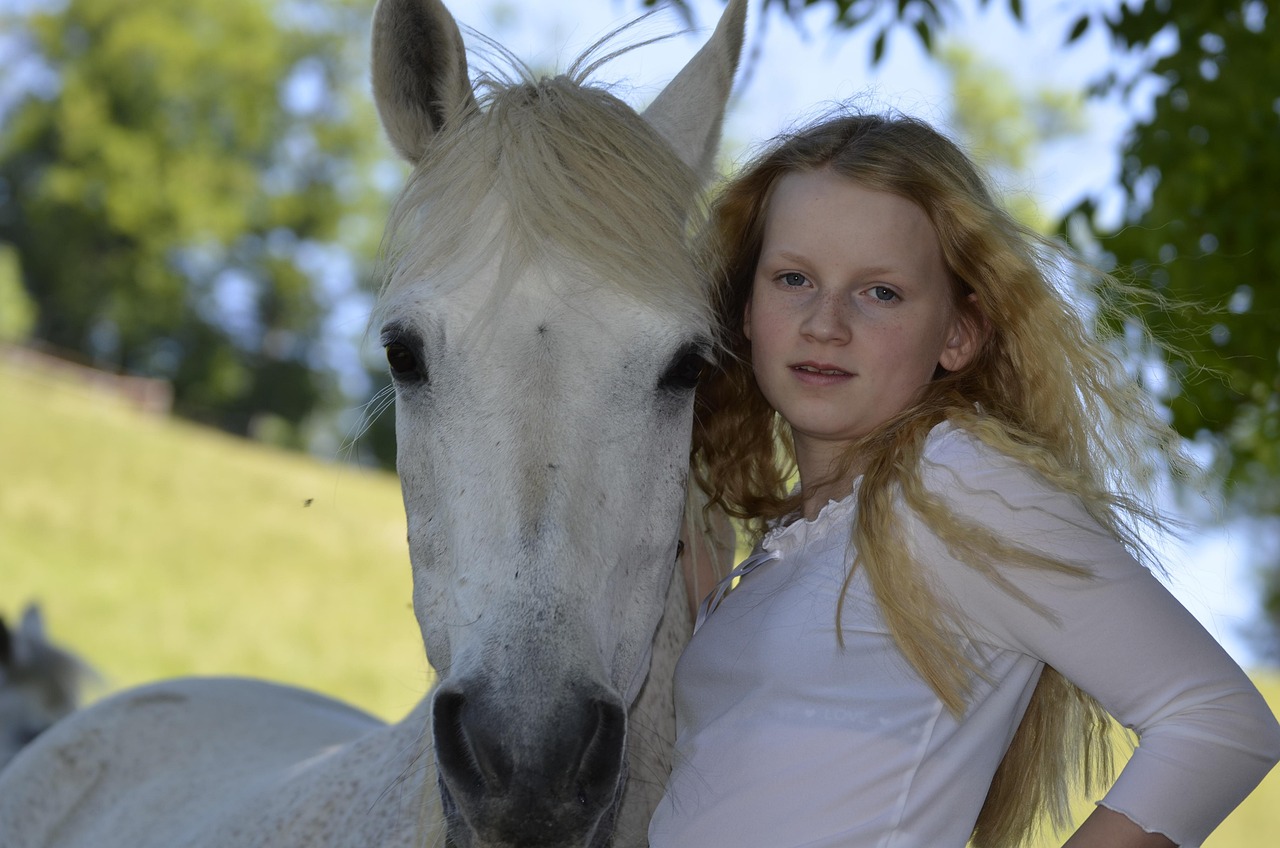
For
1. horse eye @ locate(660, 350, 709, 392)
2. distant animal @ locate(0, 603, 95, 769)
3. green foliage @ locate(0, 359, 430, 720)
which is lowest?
green foliage @ locate(0, 359, 430, 720)

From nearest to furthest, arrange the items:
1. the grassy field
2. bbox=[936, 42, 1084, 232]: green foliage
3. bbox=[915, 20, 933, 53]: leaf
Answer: bbox=[915, 20, 933, 53]: leaf < the grassy field < bbox=[936, 42, 1084, 232]: green foliage

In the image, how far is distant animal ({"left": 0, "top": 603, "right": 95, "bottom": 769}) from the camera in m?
4.20

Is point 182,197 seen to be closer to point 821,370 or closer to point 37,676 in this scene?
point 37,676

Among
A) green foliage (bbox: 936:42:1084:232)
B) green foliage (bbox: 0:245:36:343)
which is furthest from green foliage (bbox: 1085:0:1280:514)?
green foliage (bbox: 0:245:36:343)

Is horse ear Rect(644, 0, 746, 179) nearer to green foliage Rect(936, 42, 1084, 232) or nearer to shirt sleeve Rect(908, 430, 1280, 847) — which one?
shirt sleeve Rect(908, 430, 1280, 847)

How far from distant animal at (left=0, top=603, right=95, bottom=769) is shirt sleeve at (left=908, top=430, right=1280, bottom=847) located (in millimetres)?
3765

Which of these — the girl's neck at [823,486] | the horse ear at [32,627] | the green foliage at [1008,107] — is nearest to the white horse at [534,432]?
the girl's neck at [823,486]

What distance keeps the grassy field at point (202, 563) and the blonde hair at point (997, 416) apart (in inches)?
243

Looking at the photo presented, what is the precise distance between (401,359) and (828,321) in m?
0.76

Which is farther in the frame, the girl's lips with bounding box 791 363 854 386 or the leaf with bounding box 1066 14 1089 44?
the leaf with bounding box 1066 14 1089 44

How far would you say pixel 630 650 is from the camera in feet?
6.23

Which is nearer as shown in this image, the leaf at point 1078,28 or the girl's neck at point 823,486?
the girl's neck at point 823,486

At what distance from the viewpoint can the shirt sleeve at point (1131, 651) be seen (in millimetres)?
1562

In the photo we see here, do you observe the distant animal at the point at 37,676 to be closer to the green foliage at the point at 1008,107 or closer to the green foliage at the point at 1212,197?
the green foliage at the point at 1212,197
